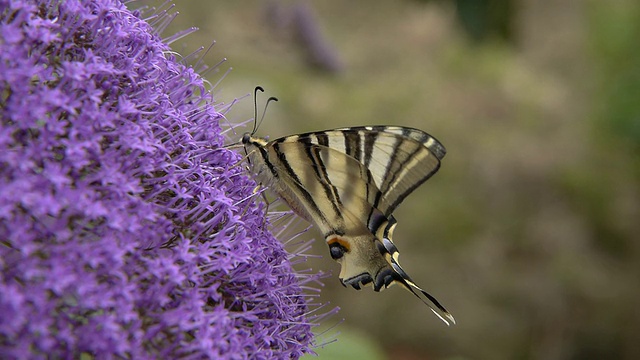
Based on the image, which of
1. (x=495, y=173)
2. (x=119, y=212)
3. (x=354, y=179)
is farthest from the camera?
(x=495, y=173)

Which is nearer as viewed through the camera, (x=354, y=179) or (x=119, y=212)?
(x=119, y=212)

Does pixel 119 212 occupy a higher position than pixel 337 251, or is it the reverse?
pixel 337 251

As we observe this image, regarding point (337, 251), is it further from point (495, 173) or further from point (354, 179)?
point (495, 173)

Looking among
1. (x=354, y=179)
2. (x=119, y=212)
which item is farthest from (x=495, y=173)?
(x=119, y=212)

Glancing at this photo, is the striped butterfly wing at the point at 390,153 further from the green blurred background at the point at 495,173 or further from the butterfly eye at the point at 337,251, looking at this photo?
the green blurred background at the point at 495,173

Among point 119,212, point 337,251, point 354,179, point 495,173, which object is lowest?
point 119,212

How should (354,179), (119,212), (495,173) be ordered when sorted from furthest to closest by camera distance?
(495,173)
(354,179)
(119,212)

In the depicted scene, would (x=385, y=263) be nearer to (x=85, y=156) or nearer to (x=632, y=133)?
(x=85, y=156)
